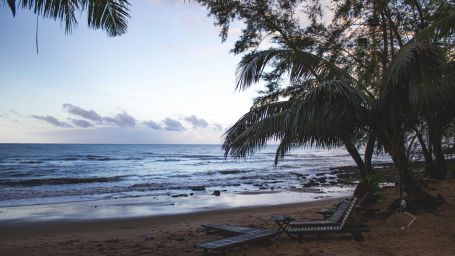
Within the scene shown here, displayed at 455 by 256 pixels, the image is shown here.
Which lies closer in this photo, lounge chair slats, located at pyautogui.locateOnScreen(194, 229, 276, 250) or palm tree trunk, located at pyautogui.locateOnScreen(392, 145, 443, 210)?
lounge chair slats, located at pyautogui.locateOnScreen(194, 229, 276, 250)

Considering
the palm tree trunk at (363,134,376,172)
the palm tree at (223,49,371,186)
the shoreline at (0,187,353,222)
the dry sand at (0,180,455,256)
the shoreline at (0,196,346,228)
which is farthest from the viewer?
the shoreline at (0,187,353,222)

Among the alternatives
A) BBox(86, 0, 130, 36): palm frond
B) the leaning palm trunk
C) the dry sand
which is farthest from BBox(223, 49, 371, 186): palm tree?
BBox(86, 0, 130, 36): palm frond

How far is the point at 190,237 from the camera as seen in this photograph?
25.1 ft

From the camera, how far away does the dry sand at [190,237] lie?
5789mm

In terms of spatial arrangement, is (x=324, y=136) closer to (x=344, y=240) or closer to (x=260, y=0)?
(x=344, y=240)

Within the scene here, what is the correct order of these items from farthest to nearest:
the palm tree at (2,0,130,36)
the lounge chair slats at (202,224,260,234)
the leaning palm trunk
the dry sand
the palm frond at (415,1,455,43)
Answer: the leaning palm trunk < the lounge chair slats at (202,224,260,234) < the dry sand < the palm frond at (415,1,455,43) < the palm tree at (2,0,130,36)

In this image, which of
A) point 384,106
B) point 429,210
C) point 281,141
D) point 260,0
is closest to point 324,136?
point 281,141

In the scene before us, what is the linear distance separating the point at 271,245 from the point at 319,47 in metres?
7.01

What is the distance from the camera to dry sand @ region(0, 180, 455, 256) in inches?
228

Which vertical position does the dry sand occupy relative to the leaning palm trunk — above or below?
below

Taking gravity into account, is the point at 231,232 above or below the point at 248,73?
below

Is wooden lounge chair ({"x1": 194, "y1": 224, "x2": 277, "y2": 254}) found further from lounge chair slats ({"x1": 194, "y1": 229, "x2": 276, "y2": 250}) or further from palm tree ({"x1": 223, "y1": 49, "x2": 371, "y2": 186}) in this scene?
palm tree ({"x1": 223, "y1": 49, "x2": 371, "y2": 186})

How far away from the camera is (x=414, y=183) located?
7.31 m

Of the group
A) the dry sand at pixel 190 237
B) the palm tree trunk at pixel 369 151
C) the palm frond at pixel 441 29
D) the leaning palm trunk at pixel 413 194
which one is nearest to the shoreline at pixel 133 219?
the dry sand at pixel 190 237
